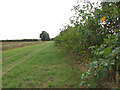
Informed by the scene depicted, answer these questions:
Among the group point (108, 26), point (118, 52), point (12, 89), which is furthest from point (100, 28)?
point (12, 89)

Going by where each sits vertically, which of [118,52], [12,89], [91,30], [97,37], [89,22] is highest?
[89,22]

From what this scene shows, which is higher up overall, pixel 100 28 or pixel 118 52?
pixel 100 28

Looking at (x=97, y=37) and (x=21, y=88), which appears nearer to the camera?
(x=97, y=37)

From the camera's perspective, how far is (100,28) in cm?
271

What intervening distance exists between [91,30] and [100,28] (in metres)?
0.23

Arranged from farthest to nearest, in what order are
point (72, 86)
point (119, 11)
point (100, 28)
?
point (72, 86) → point (100, 28) → point (119, 11)

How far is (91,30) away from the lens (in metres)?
2.83

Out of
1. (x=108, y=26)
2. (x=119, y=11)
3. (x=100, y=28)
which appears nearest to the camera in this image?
(x=119, y=11)

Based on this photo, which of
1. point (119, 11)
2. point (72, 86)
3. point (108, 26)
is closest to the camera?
point (119, 11)

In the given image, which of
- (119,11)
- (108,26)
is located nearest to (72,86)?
(108,26)

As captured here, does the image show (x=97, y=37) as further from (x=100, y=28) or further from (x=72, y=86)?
(x=72, y=86)

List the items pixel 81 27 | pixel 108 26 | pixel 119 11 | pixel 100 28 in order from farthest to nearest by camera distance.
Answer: pixel 81 27 < pixel 100 28 < pixel 108 26 < pixel 119 11

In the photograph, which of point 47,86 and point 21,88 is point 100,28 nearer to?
point 47,86

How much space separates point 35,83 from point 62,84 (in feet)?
3.06
